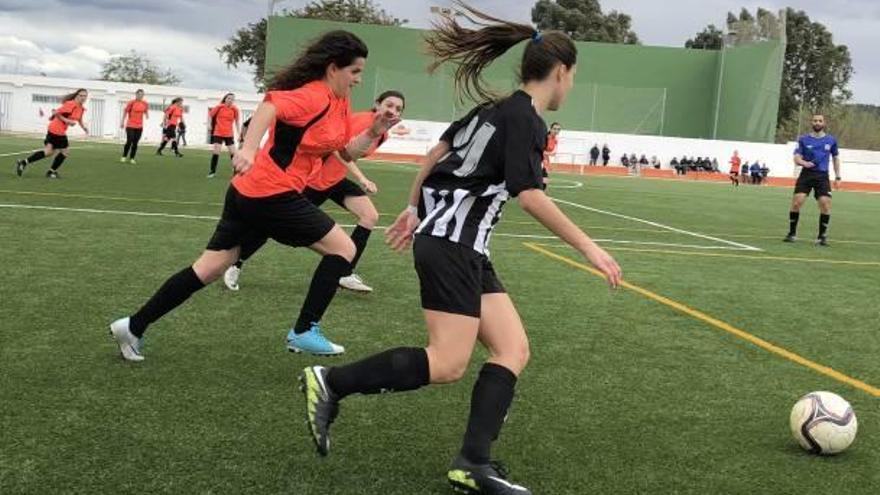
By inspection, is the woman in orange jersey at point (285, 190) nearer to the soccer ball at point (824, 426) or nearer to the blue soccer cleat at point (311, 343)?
the blue soccer cleat at point (311, 343)

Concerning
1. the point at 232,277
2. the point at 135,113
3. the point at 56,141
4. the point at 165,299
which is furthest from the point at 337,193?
the point at 135,113

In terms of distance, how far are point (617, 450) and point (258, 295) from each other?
4.00 metres

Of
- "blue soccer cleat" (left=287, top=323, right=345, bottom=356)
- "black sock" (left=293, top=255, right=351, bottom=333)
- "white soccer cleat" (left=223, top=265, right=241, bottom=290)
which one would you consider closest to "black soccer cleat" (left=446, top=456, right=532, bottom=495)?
"blue soccer cleat" (left=287, top=323, right=345, bottom=356)

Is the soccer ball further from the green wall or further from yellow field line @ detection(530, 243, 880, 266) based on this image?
the green wall

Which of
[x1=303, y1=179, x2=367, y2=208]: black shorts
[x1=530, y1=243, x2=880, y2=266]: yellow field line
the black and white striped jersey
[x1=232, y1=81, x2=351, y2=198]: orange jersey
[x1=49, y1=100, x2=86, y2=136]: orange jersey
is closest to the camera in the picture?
the black and white striped jersey

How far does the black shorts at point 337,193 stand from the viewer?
7129 millimetres

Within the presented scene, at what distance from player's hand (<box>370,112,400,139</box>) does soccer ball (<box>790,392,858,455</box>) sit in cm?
275

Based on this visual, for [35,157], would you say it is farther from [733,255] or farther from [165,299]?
[165,299]

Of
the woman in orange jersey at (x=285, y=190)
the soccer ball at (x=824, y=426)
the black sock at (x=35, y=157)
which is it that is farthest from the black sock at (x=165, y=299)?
the black sock at (x=35, y=157)

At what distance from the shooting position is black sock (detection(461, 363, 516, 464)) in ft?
11.1

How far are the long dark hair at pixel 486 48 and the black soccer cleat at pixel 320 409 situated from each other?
51.5 inches

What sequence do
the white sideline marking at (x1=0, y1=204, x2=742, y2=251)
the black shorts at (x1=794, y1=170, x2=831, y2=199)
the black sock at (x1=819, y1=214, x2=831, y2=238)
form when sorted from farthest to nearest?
the black shorts at (x1=794, y1=170, x2=831, y2=199)
the black sock at (x1=819, y1=214, x2=831, y2=238)
the white sideline marking at (x1=0, y1=204, x2=742, y2=251)

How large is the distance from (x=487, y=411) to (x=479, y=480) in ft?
0.88

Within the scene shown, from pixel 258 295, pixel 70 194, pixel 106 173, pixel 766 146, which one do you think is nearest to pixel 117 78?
pixel 766 146
